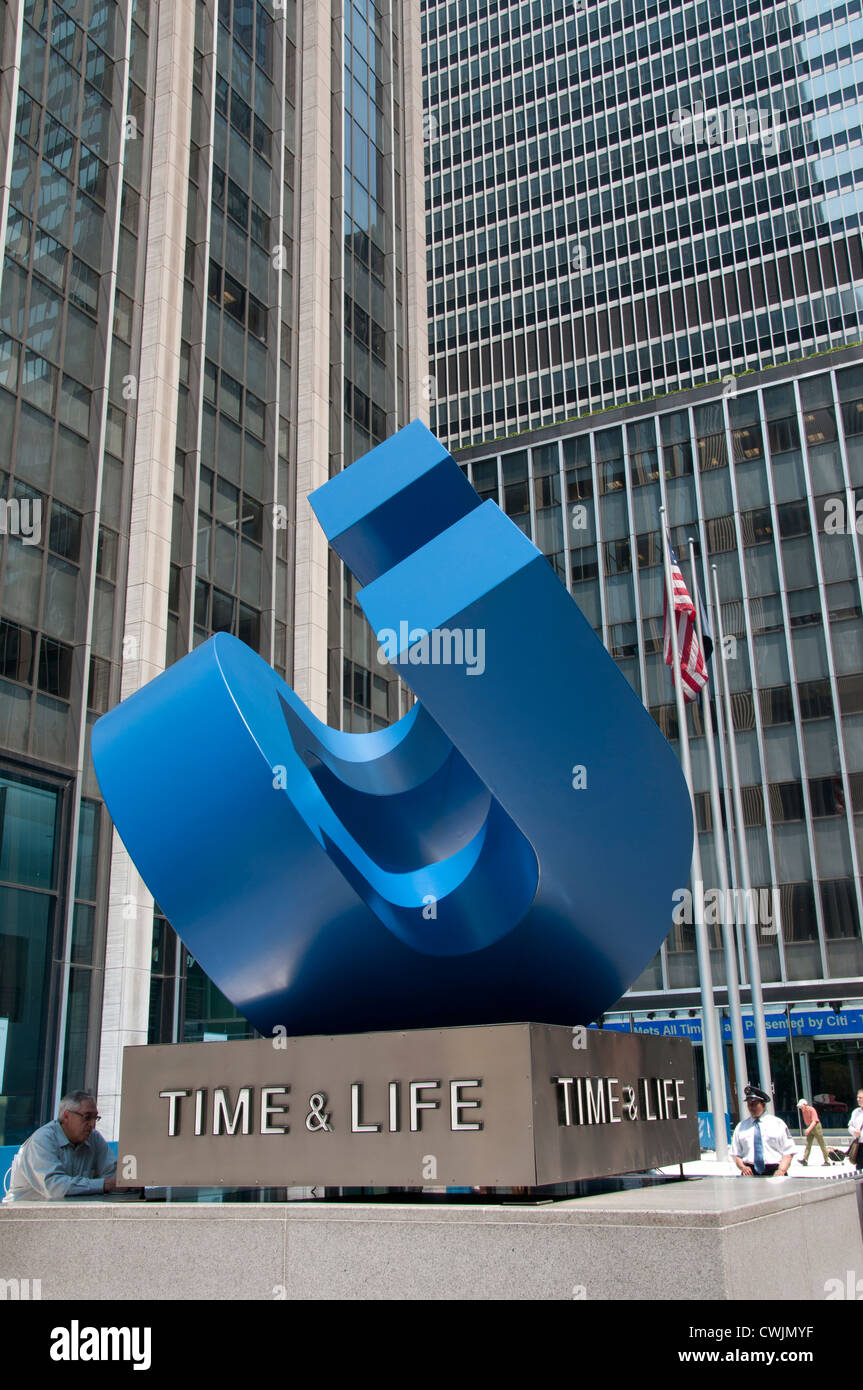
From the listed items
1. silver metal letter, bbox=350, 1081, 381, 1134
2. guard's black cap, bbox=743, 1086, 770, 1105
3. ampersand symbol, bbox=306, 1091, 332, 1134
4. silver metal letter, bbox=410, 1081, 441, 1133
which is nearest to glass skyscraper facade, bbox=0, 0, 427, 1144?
→ guard's black cap, bbox=743, 1086, 770, 1105

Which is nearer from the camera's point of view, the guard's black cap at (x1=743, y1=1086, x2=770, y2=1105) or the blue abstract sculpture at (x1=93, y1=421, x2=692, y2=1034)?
the blue abstract sculpture at (x1=93, y1=421, x2=692, y2=1034)

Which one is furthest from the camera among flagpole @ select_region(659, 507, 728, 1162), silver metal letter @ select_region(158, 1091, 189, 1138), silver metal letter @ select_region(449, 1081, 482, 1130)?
flagpole @ select_region(659, 507, 728, 1162)

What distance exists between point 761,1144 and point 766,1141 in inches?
2.1

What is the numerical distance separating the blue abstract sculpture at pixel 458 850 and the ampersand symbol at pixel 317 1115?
0.84m

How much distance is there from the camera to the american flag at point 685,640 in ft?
66.7

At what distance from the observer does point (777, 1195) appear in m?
7.12

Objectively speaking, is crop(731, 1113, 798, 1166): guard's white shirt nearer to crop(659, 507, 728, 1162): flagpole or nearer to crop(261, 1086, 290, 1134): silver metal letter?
crop(261, 1086, 290, 1134): silver metal letter

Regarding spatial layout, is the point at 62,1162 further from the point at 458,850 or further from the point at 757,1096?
the point at 757,1096

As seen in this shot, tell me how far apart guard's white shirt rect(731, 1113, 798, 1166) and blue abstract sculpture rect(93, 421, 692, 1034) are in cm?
284

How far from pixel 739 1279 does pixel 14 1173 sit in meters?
4.87

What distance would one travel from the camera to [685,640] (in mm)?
20844

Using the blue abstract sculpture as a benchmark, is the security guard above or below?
below

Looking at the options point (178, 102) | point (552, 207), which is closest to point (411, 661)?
point (178, 102)

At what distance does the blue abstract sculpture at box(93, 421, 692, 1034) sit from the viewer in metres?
6.61
